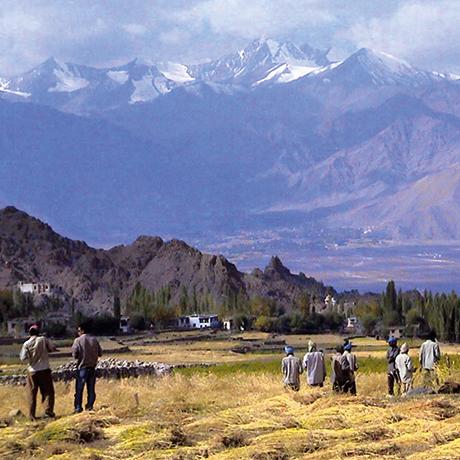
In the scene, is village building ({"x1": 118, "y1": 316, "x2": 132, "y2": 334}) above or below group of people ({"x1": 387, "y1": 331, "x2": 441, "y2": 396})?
above

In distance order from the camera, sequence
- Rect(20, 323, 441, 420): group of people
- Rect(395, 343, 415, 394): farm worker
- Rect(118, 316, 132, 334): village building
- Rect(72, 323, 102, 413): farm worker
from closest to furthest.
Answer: Rect(20, 323, 441, 420): group of people
Rect(72, 323, 102, 413): farm worker
Rect(395, 343, 415, 394): farm worker
Rect(118, 316, 132, 334): village building

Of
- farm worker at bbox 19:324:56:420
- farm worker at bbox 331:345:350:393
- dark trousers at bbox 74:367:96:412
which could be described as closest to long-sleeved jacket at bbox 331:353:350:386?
farm worker at bbox 331:345:350:393

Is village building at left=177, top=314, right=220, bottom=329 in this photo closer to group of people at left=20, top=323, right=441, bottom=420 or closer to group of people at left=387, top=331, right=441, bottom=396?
group of people at left=20, top=323, right=441, bottom=420

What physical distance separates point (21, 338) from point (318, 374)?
87.1m

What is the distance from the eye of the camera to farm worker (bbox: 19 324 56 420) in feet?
70.8

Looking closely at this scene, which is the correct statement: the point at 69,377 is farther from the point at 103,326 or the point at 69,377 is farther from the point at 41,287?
the point at 41,287

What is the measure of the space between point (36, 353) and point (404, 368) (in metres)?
7.90

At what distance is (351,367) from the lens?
79.2ft

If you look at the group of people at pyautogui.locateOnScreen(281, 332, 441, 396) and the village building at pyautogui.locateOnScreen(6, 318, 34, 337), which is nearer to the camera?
the group of people at pyautogui.locateOnScreen(281, 332, 441, 396)

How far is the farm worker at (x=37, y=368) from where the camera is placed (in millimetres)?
21578

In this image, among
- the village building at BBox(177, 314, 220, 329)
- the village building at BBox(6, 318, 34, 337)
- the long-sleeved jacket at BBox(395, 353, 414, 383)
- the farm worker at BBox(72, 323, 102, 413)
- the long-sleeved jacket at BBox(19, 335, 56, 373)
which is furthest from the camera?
the village building at BBox(177, 314, 220, 329)

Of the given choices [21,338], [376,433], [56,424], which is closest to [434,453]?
[376,433]

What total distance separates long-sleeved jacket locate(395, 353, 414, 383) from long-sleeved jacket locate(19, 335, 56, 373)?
25.1ft

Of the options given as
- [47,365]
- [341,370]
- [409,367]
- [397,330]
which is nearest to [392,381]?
[409,367]
